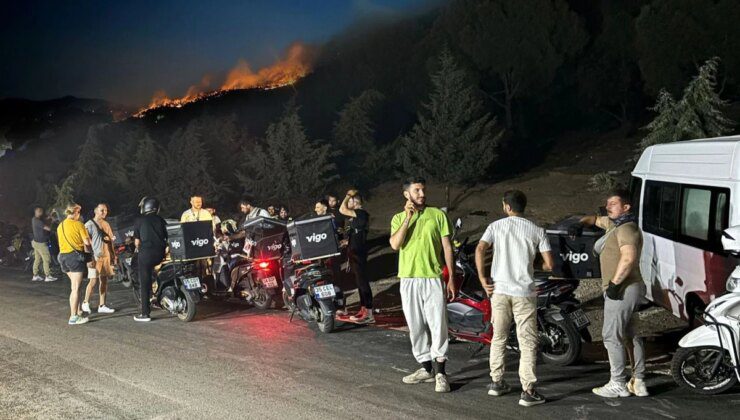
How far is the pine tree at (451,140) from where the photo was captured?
2453 centimetres

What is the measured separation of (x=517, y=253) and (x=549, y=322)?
154 centimetres

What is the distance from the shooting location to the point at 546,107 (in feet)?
124

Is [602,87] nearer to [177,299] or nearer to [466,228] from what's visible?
[466,228]

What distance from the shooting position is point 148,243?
10.2m

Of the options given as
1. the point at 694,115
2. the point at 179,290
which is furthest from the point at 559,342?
the point at 694,115

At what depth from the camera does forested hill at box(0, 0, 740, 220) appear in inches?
1027

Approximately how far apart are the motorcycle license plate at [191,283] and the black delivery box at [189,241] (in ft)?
2.17

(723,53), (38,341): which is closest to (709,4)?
(723,53)

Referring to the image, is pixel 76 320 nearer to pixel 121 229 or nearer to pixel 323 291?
pixel 323 291

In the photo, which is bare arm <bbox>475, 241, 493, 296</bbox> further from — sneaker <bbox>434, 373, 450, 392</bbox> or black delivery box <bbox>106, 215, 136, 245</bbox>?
black delivery box <bbox>106, 215, 136, 245</bbox>

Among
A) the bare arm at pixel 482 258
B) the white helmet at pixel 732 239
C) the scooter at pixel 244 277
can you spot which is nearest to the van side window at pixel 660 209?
the white helmet at pixel 732 239

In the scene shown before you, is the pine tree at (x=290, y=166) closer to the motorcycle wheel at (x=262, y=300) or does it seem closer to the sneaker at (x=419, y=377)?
the motorcycle wheel at (x=262, y=300)

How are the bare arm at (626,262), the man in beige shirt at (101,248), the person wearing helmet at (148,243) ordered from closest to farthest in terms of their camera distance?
1. the bare arm at (626,262)
2. the person wearing helmet at (148,243)
3. the man in beige shirt at (101,248)

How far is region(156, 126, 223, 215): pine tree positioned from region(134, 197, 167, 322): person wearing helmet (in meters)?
18.8
